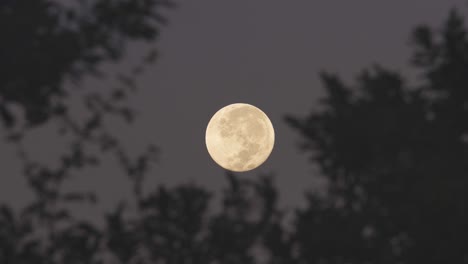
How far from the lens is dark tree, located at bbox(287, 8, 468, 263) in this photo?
26969 mm

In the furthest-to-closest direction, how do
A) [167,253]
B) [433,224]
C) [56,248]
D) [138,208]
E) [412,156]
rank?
[167,253]
[412,156]
[433,224]
[138,208]
[56,248]

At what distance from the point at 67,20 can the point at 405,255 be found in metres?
20.4

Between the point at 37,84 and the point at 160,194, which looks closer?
the point at 37,84

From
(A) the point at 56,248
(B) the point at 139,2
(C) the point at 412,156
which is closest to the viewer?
(B) the point at 139,2

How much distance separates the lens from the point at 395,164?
29.3m

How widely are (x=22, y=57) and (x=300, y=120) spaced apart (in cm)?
2610

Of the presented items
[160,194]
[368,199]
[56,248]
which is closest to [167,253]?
[160,194]

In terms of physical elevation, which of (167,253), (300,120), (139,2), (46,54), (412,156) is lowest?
(46,54)

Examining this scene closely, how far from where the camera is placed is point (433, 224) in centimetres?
2700

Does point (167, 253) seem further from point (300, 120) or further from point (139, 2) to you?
point (139, 2)

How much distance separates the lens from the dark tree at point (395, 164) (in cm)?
2697

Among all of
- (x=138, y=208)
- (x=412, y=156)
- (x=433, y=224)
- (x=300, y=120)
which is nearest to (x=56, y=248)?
(x=138, y=208)

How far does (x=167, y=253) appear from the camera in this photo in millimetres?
46906

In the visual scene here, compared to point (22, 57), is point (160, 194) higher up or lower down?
higher up
